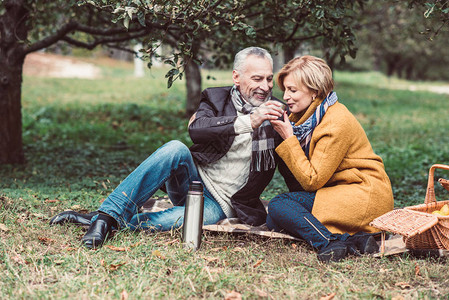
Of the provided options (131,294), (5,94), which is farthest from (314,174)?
(5,94)

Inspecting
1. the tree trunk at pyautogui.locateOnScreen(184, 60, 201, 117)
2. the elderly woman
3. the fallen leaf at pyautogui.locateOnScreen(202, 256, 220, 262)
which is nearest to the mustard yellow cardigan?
the elderly woman

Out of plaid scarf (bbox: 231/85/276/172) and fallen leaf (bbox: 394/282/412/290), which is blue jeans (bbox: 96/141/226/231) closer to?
plaid scarf (bbox: 231/85/276/172)

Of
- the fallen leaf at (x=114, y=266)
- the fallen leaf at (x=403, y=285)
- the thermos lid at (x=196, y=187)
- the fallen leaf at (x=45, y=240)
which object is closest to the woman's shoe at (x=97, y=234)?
the fallen leaf at (x=45, y=240)

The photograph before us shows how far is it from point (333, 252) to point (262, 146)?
93 cm

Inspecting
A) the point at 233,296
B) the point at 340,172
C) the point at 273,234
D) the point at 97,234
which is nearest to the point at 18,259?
the point at 97,234

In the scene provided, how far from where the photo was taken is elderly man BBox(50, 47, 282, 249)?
3666 mm

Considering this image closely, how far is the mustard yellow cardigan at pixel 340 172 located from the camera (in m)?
3.57

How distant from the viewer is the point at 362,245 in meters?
3.52

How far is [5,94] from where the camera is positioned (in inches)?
256

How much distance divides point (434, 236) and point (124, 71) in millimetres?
21235

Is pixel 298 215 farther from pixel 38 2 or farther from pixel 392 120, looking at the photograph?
pixel 392 120

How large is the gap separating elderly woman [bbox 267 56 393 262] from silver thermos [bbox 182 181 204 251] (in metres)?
0.58

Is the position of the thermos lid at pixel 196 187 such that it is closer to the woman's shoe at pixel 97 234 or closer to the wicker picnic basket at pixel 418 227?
the woman's shoe at pixel 97 234

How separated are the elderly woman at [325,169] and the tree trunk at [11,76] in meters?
4.06
